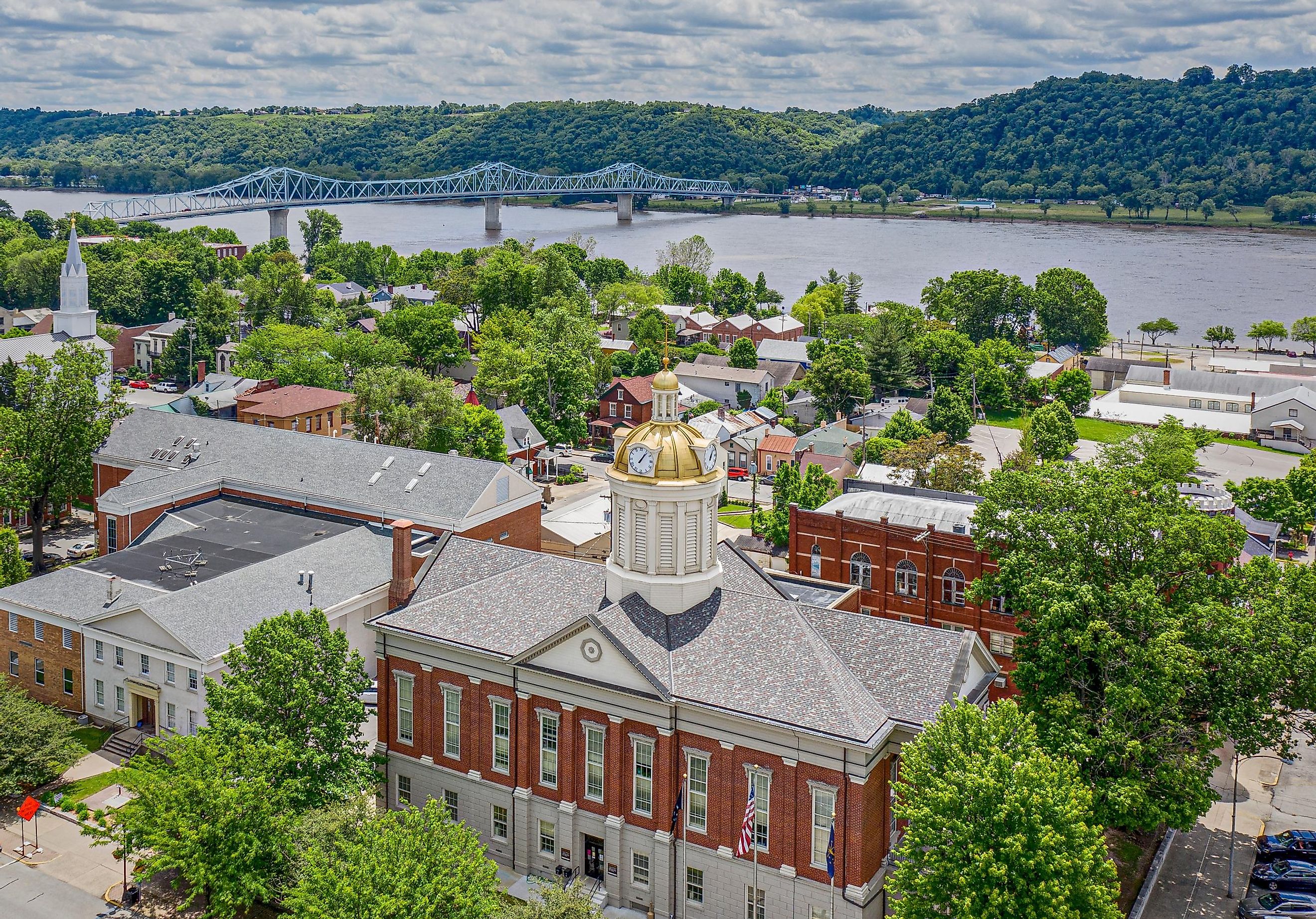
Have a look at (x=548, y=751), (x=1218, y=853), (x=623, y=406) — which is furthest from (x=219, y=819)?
(x=623, y=406)

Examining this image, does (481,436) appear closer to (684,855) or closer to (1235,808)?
(684,855)

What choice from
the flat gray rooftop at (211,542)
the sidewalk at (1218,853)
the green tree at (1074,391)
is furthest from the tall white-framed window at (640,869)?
the green tree at (1074,391)

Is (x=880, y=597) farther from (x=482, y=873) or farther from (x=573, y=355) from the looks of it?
(x=573, y=355)

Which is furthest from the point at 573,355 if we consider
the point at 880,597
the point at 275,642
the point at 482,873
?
the point at 482,873

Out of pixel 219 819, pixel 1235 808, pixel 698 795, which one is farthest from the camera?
pixel 1235 808

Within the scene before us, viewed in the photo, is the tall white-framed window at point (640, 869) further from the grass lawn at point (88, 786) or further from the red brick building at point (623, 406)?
the red brick building at point (623, 406)

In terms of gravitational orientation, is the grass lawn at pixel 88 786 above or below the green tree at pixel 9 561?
below
